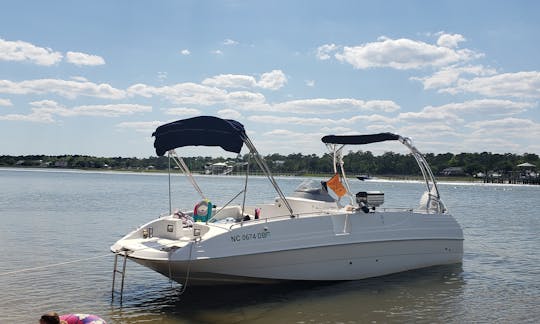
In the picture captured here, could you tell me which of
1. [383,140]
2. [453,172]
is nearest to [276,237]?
[383,140]

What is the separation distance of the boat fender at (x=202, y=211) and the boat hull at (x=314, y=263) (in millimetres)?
1796

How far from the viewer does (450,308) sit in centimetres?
1116

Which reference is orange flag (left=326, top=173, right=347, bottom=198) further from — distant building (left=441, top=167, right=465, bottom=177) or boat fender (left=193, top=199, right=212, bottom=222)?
distant building (left=441, top=167, right=465, bottom=177)

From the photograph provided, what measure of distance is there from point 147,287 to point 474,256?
10.8m

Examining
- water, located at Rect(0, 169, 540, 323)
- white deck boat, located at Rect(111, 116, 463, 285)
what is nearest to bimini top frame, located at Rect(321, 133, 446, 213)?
white deck boat, located at Rect(111, 116, 463, 285)

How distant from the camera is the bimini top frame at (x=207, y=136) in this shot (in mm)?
10383

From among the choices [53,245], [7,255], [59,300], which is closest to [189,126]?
[59,300]

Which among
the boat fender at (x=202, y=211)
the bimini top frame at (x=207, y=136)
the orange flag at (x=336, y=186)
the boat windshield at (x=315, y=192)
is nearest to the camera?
the bimini top frame at (x=207, y=136)

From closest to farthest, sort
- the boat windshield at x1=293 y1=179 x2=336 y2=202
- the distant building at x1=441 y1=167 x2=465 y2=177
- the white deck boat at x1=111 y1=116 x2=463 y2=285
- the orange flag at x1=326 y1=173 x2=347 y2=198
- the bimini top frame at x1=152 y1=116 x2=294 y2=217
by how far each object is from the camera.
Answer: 1. the white deck boat at x1=111 y1=116 x2=463 y2=285
2. the bimini top frame at x1=152 y1=116 x2=294 y2=217
3. the orange flag at x1=326 y1=173 x2=347 y2=198
4. the boat windshield at x1=293 y1=179 x2=336 y2=202
5. the distant building at x1=441 y1=167 x2=465 y2=177

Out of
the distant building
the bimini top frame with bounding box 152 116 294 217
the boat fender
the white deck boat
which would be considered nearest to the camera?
the white deck boat

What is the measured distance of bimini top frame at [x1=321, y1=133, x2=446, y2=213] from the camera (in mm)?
14312

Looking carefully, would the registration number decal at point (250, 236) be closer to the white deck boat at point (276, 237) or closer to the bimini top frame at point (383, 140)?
the white deck boat at point (276, 237)

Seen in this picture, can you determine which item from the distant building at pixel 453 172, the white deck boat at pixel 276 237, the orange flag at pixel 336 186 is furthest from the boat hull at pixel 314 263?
the distant building at pixel 453 172

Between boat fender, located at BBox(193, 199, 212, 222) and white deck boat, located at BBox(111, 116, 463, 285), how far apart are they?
2 centimetres
